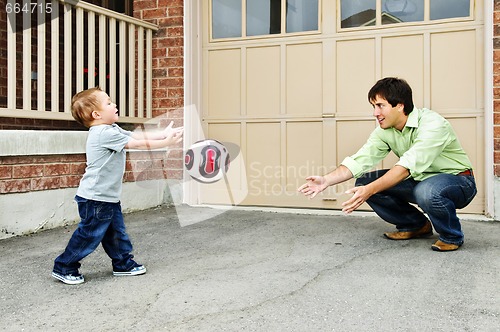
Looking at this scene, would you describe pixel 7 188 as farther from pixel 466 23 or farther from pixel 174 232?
pixel 466 23

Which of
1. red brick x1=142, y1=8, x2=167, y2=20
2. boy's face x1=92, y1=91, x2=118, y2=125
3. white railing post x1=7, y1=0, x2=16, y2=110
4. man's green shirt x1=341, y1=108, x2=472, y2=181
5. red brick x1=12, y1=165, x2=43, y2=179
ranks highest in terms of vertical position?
red brick x1=142, y1=8, x2=167, y2=20

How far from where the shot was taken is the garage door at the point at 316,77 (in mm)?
4379

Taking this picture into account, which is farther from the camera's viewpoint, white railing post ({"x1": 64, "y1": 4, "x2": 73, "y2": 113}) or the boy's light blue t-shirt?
white railing post ({"x1": 64, "y1": 4, "x2": 73, "y2": 113})

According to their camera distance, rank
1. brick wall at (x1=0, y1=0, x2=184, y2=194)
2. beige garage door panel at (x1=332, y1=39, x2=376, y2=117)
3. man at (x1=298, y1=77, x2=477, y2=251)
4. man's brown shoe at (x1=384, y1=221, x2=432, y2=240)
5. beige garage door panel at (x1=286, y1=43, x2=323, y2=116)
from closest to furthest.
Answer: man at (x1=298, y1=77, x2=477, y2=251)
man's brown shoe at (x1=384, y1=221, x2=432, y2=240)
beige garage door panel at (x1=332, y1=39, x2=376, y2=117)
beige garage door panel at (x1=286, y1=43, x2=323, y2=116)
brick wall at (x1=0, y1=0, x2=184, y2=194)

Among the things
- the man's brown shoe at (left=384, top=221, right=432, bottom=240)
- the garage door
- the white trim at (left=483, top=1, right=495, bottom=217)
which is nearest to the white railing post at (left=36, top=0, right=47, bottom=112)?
the garage door

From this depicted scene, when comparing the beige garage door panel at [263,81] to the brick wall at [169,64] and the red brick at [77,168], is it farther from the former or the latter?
the red brick at [77,168]

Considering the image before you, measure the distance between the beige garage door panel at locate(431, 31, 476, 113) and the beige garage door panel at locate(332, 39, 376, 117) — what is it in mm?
533

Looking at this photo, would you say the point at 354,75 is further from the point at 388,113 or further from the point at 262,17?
the point at 388,113

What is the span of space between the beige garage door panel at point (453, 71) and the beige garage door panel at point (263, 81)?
1423 millimetres

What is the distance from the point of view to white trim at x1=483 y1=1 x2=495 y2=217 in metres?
4.15

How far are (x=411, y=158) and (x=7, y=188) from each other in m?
A: 2.80

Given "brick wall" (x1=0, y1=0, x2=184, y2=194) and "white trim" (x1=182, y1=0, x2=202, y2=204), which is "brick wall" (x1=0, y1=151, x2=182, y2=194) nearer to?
"brick wall" (x1=0, y1=0, x2=184, y2=194)

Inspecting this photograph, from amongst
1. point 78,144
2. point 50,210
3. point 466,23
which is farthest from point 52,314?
point 466,23

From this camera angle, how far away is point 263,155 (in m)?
5.09
